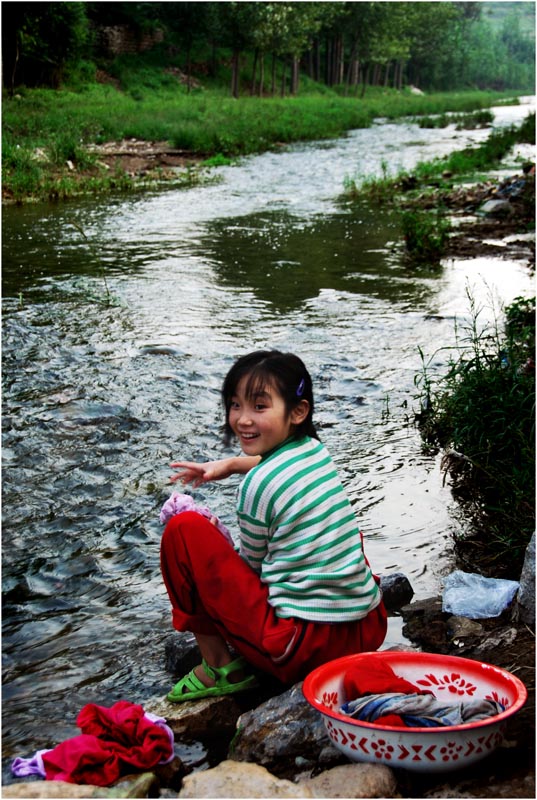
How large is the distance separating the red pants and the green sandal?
157 millimetres

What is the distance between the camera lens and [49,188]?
16.2 meters

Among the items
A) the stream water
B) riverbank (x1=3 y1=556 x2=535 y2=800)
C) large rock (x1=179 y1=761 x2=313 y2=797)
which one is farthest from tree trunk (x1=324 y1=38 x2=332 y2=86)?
large rock (x1=179 y1=761 x2=313 y2=797)

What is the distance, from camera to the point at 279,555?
9.14 ft

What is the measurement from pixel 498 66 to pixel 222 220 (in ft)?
358

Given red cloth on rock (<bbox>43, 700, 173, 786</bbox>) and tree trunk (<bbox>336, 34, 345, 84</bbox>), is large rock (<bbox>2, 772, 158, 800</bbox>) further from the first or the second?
tree trunk (<bbox>336, 34, 345, 84</bbox>)

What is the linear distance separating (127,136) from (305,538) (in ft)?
74.7

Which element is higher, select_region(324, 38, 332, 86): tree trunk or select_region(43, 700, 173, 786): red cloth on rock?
select_region(324, 38, 332, 86): tree trunk

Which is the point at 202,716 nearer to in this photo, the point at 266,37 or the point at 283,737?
the point at 283,737

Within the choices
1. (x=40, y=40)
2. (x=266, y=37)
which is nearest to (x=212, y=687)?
(x=40, y=40)

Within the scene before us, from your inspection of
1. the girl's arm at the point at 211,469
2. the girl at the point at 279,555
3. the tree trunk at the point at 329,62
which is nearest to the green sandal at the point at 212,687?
the girl at the point at 279,555

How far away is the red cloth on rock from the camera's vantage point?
2.39 meters

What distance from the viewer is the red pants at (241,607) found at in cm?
275

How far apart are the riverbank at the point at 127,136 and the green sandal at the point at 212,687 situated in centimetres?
1384

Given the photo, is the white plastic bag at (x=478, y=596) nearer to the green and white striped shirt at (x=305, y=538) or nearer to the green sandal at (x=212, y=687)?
the green and white striped shirt at (x=305, y=538)
